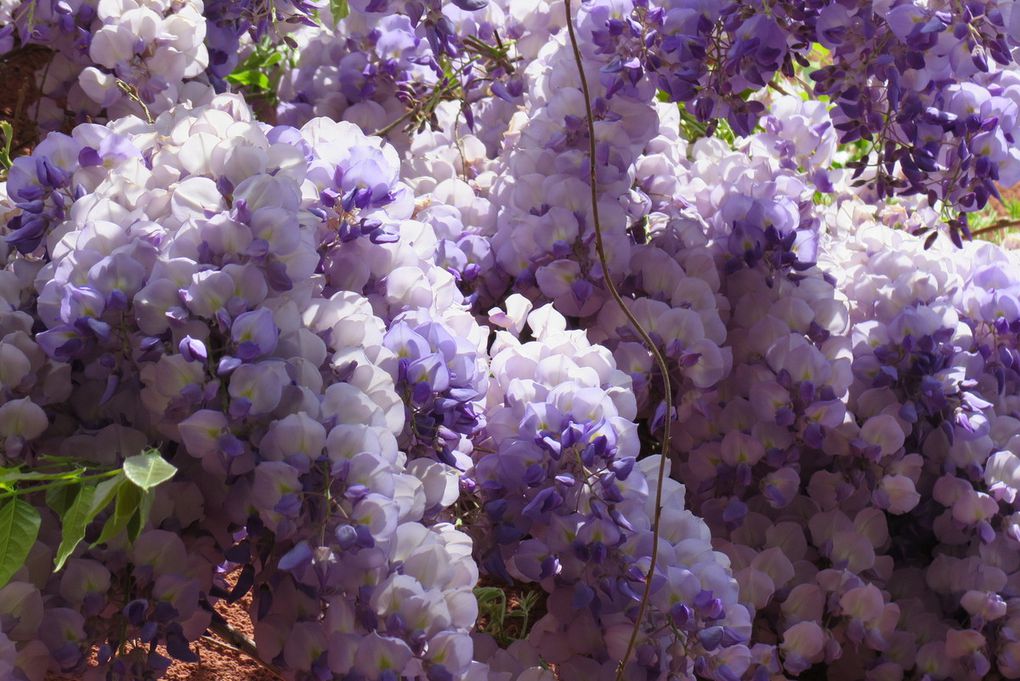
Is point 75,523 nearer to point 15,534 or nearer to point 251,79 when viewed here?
point 15,534

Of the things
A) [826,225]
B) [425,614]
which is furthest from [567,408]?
[826,225]

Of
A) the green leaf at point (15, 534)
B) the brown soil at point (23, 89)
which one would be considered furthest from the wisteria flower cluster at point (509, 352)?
the brown soil at point (23, 89)

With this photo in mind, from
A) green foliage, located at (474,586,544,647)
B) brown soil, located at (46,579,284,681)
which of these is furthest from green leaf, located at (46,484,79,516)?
brown soil, located at (46,579,284,681)

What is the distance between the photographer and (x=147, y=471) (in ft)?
2.67

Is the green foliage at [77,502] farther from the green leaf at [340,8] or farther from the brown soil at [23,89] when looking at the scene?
the brown soil at [23,89]

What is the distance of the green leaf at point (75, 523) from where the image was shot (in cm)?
87

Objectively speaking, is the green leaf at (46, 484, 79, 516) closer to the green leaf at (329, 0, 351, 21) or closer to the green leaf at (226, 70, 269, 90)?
the green leaf at (329, 0, 351, 21)

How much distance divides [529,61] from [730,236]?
16.2 inches

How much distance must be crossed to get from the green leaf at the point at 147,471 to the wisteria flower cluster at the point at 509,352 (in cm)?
1

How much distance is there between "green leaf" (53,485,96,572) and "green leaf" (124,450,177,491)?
6cm

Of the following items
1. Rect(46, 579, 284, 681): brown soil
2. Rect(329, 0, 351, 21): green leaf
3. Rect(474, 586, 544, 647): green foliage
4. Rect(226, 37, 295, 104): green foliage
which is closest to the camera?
Rect(474, 586, 544, 647): green foliage

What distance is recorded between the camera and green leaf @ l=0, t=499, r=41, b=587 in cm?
91

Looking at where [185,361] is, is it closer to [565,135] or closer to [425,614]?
[425,614]

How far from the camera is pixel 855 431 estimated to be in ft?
4.81
